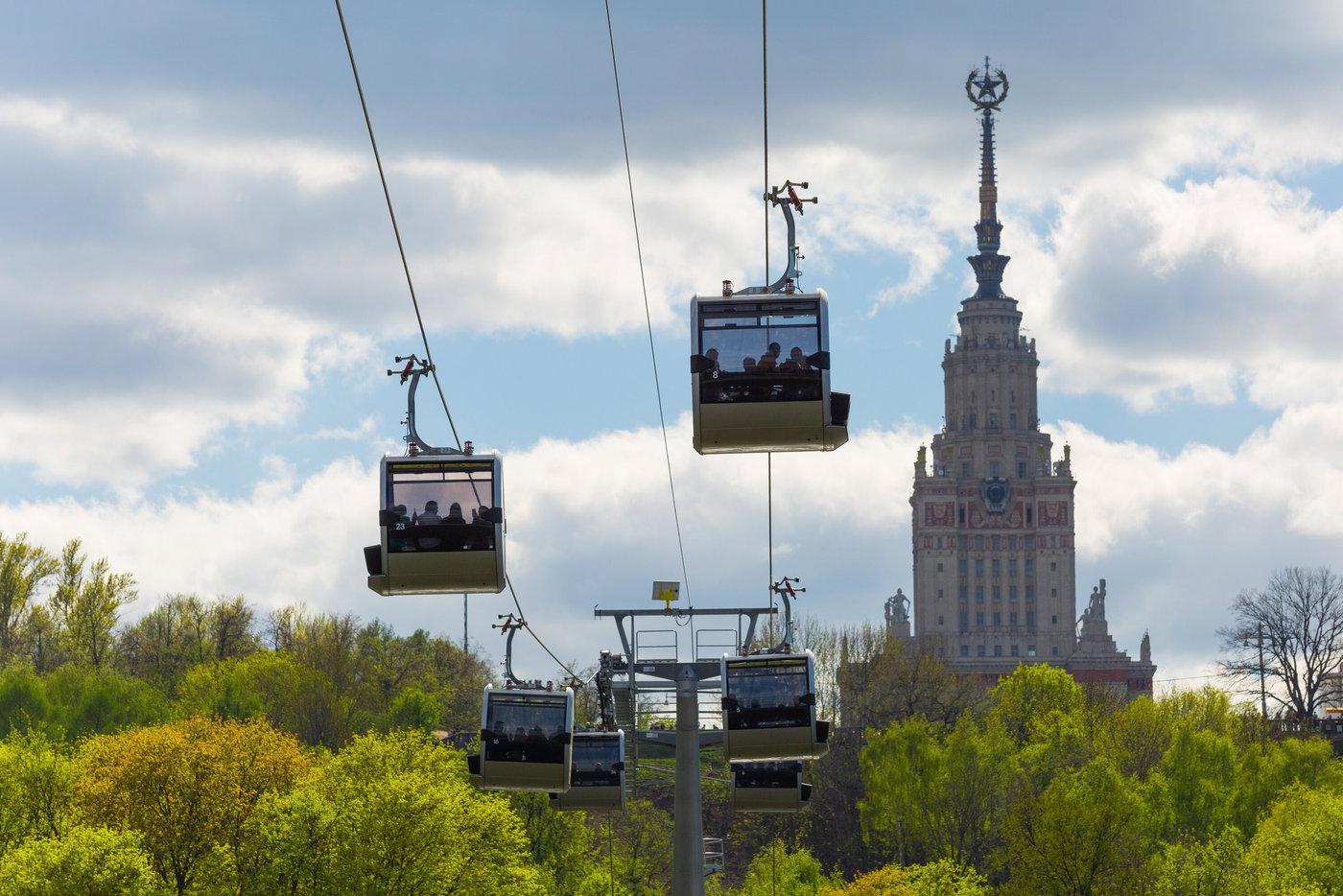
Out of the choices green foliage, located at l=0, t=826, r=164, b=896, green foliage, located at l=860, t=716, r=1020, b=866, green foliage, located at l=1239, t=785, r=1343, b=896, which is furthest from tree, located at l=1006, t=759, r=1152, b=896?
green foliage, located at l=0, t=826, r=164, b=896

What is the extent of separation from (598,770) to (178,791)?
112 ft

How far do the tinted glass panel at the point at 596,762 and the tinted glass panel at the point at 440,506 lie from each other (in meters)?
20.8

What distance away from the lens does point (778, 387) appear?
4350cm

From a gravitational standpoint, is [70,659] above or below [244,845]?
above

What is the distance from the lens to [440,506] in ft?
152

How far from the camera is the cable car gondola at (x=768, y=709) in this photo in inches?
2280

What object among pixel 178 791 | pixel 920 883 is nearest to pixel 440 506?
pixel 178 791

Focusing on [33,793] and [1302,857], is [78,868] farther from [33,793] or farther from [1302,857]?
[1302,857]

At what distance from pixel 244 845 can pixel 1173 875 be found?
32.8 m

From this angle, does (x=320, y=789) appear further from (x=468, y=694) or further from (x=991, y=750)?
(x=468, y=694)

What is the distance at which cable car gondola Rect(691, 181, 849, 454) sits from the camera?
43.4 meters

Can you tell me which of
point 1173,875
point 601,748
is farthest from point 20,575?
point 601,748

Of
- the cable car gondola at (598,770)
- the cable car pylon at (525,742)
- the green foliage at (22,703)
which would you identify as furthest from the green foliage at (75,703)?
the cable car pylon at (525,742)

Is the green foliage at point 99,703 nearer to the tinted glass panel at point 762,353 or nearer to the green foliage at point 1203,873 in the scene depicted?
the green foliage at point 1203,873
